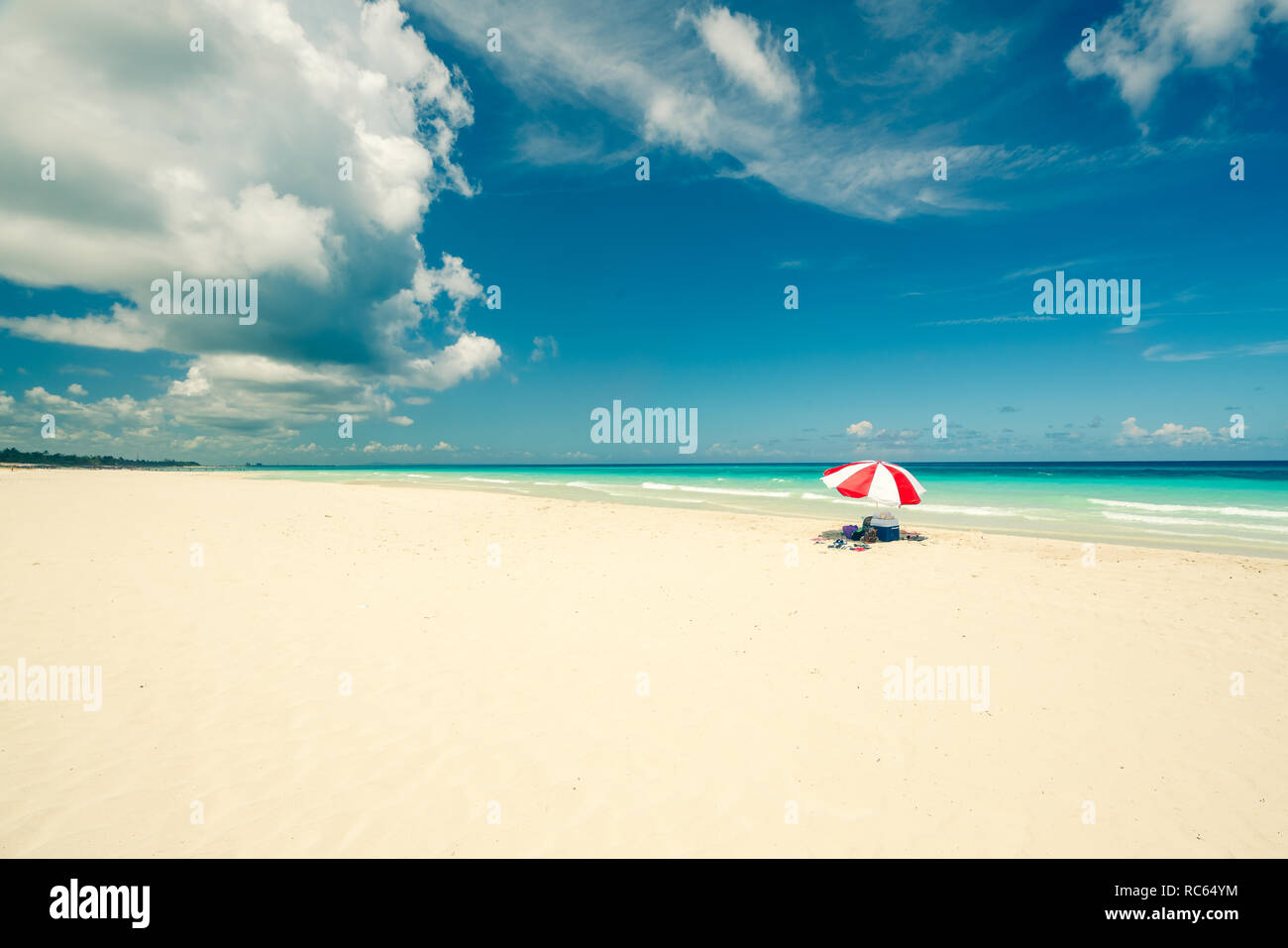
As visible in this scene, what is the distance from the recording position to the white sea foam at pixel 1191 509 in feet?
81.4

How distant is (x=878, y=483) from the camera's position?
1562cm

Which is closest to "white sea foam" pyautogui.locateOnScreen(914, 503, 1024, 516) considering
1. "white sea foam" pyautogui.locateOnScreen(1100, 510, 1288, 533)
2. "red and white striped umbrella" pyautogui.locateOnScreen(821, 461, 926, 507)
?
"white sea foam" pyautogui.locateOnScreen(1100, 510, 1288, 533)

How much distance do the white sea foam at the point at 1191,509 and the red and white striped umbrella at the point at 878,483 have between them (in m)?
20.6

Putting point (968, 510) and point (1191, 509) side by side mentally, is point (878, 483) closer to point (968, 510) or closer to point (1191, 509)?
point (968, 510)

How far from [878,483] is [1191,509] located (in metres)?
24.3

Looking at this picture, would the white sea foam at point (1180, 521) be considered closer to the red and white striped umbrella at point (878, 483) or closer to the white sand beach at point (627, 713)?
the white sand beach at point (627, 713)

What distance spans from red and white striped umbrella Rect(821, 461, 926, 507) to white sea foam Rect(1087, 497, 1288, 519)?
20.6 metres

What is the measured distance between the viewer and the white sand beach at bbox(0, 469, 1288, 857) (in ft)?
13.1

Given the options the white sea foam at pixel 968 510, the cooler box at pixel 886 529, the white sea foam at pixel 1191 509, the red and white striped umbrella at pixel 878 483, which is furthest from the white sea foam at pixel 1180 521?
the red and white striped umbrella at pixel 878 483

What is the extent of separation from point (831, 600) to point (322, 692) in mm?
8382
